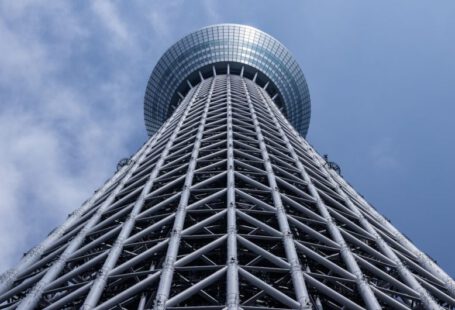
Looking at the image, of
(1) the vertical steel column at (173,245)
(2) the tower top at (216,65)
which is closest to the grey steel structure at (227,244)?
(1) the vertical steel column at (173,245)

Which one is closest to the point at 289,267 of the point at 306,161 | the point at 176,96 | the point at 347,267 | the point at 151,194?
the point at 347,267

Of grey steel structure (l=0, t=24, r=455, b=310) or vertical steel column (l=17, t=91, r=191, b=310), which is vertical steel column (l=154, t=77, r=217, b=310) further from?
vertical steel column (l=17, t=91, r=191, b=310)

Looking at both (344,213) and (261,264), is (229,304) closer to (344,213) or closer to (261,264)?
(261,264)

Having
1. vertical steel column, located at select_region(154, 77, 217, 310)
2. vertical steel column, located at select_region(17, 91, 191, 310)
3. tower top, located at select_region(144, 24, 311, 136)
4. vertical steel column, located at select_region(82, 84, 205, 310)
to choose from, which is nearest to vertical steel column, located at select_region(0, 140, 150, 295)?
vertical steel column, located at select_region(17, 91, 191, 310)

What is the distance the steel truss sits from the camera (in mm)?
17766

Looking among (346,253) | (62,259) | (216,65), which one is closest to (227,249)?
(346,253)

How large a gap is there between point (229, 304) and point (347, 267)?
7.64m

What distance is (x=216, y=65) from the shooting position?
3275 inches

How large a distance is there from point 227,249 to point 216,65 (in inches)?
2584

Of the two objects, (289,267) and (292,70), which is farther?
(292,70)

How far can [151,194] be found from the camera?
28750 mm

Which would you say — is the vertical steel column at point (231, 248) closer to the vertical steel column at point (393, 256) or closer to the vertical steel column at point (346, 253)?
the vertical steel column at point (346, 253)

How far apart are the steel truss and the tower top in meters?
43.4

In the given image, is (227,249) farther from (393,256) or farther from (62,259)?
(393,256)
